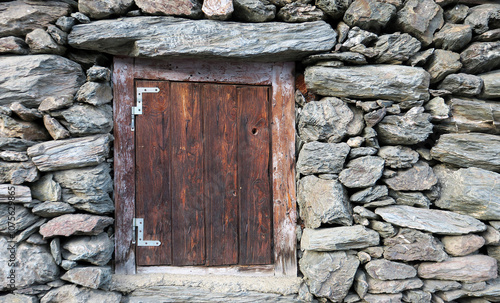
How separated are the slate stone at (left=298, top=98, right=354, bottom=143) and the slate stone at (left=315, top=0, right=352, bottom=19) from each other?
1.90ft

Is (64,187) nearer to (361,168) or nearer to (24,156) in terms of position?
(24,156)

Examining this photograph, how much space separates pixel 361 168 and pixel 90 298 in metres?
1.83

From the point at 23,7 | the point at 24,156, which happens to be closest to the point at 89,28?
the point at 23,7

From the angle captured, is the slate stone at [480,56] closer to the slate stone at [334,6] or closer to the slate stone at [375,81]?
the slate stone at [375,81]

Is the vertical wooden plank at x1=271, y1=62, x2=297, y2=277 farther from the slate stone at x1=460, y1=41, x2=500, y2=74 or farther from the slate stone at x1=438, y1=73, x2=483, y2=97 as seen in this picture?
the slate stone at x1=460, y1=41, x2=500, y2=74

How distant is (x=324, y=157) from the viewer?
218 centimetres

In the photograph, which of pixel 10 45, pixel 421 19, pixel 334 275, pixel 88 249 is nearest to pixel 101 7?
pixel 10 45

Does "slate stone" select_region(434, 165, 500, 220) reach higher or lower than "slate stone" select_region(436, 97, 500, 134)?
lower

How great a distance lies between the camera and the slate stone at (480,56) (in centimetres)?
220

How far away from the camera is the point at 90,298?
198 centimetres

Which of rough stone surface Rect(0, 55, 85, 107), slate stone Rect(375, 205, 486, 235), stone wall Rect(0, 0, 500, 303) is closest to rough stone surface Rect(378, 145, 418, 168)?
stone wall Rect(0, 0, 500, 303)

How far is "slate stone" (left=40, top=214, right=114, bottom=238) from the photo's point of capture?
195 centimetres

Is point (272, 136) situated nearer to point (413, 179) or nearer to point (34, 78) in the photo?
point (413, 179)

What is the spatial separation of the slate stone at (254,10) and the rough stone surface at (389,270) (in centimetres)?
171
